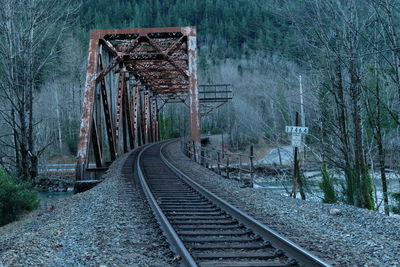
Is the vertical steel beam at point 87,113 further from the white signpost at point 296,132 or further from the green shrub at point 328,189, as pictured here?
the green shrub at point 328,189

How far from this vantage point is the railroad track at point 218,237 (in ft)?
16.7

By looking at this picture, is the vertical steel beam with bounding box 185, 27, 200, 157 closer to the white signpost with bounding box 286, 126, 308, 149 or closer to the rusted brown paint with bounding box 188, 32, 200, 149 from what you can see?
the rusted brown paint with bounding box 188, 32, 200, 149

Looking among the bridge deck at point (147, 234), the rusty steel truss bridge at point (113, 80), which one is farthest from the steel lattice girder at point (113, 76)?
the bridge deck at point (147, 234)

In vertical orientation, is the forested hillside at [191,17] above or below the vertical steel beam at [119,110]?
above

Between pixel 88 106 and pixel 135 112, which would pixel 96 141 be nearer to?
pixel 88 106

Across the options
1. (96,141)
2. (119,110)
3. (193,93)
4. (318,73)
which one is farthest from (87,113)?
(318,73)

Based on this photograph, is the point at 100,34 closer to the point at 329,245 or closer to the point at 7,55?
the point at 7,55

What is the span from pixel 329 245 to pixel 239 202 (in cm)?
→ 380

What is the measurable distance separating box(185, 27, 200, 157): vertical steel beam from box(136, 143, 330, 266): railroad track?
8.90 m

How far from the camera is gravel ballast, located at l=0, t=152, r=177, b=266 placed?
210 inches

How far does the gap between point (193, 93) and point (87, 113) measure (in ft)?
15.2

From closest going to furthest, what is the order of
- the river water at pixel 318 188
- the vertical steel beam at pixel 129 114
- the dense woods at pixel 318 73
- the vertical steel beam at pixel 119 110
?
the dense woods at pixel 318 73 → the river water at pixel 318 188 → the vertical steel beam at pixel 119 110 → the vertical steel beam at pixel 129 114

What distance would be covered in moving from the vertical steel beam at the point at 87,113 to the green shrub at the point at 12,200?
97.4 inches

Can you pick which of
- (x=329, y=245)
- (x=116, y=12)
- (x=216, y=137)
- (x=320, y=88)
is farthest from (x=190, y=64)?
(x=116, y=12)
